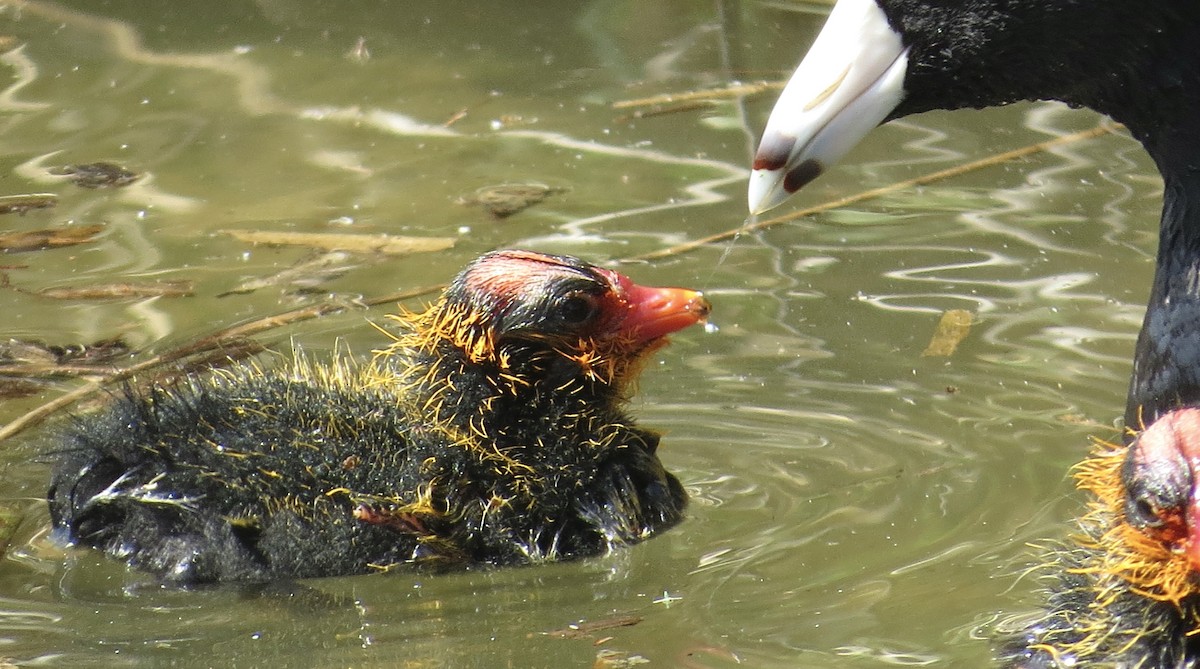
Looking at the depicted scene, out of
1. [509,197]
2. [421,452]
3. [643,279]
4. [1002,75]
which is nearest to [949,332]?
[643,279]

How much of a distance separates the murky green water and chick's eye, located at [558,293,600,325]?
58cm

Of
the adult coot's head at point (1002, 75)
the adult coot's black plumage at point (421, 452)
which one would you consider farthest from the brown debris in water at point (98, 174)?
the adult coot's head at point (1002, 75)

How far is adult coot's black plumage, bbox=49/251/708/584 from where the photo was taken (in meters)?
4.09

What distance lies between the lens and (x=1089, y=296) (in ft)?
17.3

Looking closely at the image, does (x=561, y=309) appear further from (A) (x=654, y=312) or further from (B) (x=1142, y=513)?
(B) (x=1142, y=513)

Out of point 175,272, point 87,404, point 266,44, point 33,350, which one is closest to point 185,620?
point 87,404

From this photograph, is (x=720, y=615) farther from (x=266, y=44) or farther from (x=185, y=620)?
(x=266, y=44)

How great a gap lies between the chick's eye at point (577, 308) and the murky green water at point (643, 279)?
58cm

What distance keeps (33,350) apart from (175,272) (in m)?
0.72

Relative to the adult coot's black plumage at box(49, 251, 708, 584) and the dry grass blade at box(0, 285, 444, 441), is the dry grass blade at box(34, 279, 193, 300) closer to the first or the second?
the dry grass blade at box(0, 285, 444, 441)

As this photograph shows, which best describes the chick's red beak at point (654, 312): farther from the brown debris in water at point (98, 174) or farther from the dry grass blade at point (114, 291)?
the brown debris in water at point (98, 174)

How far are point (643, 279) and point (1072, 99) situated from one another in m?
2.61

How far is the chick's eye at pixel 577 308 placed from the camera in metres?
4.23

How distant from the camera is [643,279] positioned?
5.59m
